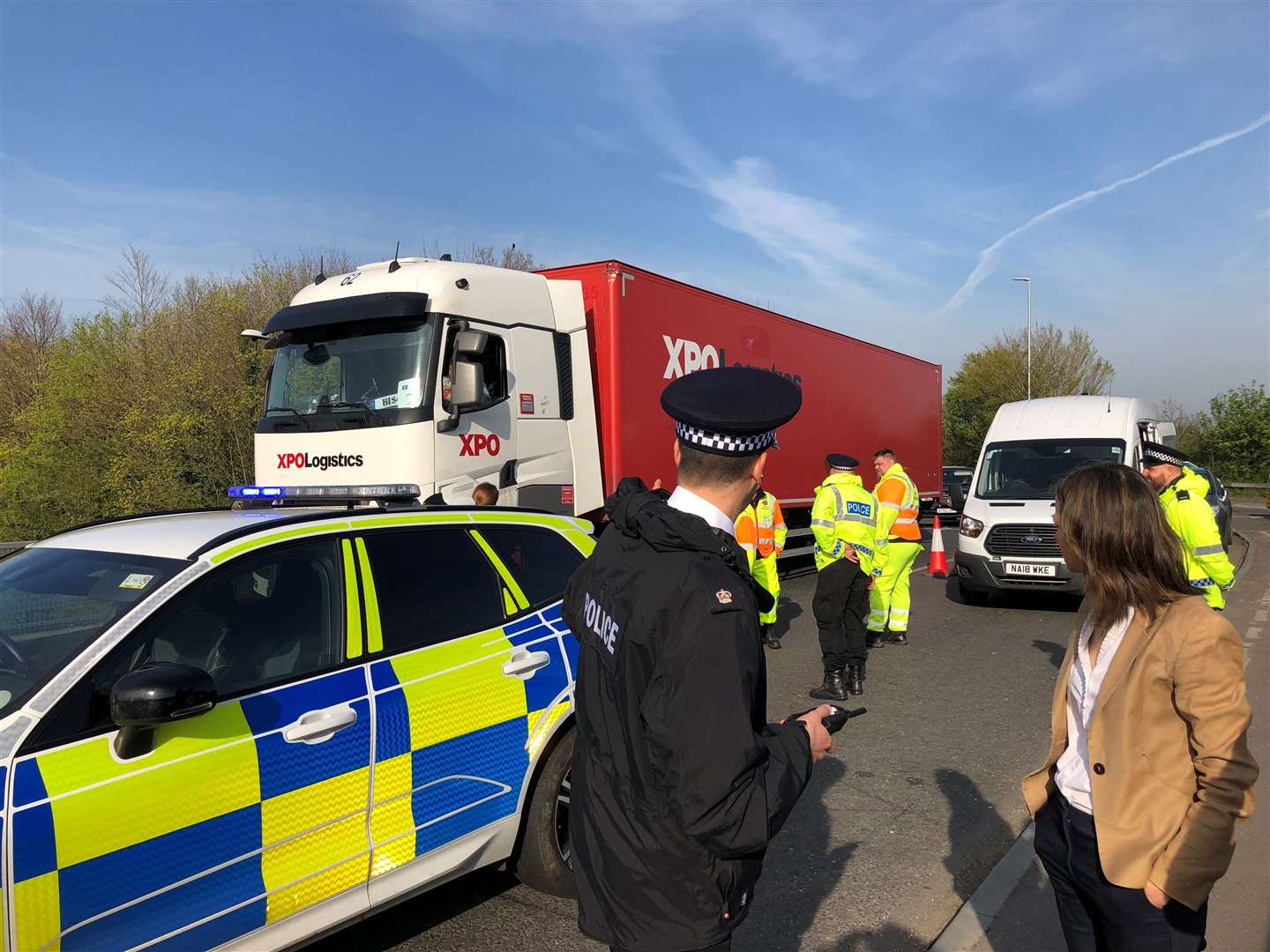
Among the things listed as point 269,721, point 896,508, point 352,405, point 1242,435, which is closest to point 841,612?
point 896,508

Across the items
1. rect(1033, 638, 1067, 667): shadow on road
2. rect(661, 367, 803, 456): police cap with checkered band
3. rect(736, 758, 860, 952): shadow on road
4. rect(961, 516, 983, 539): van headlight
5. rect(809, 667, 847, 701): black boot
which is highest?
rect(661, 367, 803, 456): police cap with checkered band

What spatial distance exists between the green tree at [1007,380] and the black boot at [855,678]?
41.0 m

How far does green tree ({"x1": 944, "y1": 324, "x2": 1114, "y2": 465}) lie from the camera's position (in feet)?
152

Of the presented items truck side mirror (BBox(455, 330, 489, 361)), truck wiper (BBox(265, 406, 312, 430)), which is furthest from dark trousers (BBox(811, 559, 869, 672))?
truck wiper (BBox(265, 406, 312, 430))

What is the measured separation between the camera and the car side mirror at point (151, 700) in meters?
2.29

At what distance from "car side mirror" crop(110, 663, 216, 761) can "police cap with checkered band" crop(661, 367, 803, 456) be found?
1478 millimetres

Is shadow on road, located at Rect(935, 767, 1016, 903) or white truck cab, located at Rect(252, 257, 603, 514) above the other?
white truck cab, located at Rect(252, 257, 603, 514)

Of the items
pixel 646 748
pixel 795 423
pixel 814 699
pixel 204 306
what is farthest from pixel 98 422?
pixel 646 748

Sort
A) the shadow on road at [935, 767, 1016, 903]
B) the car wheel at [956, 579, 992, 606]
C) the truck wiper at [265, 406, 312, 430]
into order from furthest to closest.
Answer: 1. the car wheel at [956, 579, 992, 606]
2. the truck wiper at [265, 406, 312, 430]
3. the shadow on road at [935, 767, 1016, 903]

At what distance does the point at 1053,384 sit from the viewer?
151ft

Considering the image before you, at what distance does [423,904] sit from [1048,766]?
8.33ft

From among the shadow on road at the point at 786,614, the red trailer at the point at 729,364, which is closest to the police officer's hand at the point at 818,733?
the red trailer at the point at 729,364

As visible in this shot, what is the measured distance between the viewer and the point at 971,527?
10781mm

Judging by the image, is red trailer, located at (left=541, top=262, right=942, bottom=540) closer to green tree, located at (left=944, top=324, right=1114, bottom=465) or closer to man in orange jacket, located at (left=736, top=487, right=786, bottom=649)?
man in orange jacket, located at (left=736, top=487, right=786, bottom=649)
